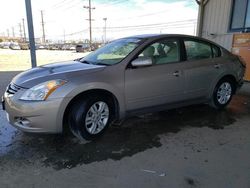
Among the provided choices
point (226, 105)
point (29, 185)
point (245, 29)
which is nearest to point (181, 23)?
point (245, 29)

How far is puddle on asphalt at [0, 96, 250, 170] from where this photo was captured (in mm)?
2732

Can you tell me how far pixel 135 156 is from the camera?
9.12 ft

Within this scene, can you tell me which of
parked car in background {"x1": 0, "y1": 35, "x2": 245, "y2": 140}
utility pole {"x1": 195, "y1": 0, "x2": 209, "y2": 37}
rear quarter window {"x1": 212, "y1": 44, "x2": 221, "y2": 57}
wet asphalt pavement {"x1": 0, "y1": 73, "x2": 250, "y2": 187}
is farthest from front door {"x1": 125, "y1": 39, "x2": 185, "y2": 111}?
utility pole {"x1": 195, "y1": 0, "x2": 209, "y2": 37}

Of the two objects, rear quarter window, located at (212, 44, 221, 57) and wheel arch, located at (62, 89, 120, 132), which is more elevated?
rear quarter window, located at (212, 44, 221, 57)

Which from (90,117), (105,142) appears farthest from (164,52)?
(105,142)

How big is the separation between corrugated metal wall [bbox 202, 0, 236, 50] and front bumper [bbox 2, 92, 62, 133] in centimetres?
730

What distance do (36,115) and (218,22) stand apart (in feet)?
26.3

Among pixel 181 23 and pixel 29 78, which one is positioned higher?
pixel 181 23

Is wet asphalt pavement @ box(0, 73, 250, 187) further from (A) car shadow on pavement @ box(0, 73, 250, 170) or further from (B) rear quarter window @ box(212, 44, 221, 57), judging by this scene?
(B) rear quarter window @ box(212, 44, 221, 57)

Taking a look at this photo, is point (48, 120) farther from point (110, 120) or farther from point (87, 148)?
point (110, 120)

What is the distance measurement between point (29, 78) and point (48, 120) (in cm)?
70

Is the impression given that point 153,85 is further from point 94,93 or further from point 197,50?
point 197,50

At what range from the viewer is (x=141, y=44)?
138 inches

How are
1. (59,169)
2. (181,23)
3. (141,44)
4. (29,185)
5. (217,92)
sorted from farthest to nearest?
(181,23) → (217,92) → (141,44) → (59,169) → (29,185)
